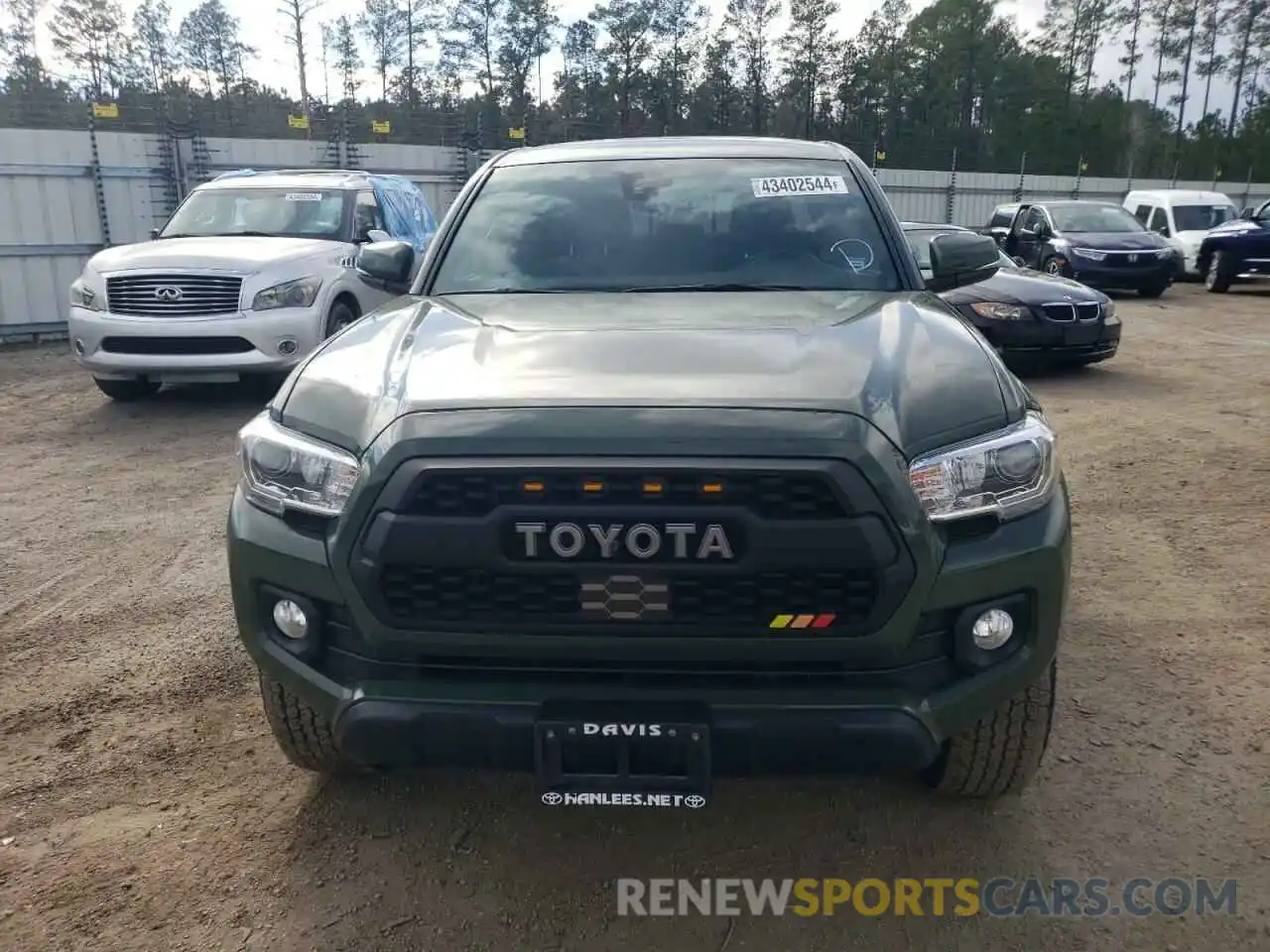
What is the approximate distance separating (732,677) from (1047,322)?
8.24 meters

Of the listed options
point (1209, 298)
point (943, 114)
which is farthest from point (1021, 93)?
point (1209, 298)

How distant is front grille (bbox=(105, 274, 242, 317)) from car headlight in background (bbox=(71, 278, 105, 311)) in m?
0.24

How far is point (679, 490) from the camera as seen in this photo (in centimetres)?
207

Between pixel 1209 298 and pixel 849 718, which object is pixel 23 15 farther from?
pixel 849 718

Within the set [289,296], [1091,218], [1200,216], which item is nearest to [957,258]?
[289,296]

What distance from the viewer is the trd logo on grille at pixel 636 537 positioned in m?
2.07

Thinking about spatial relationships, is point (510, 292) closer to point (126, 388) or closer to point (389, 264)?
point (389, 264)

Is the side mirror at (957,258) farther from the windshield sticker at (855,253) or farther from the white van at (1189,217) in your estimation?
the white van at (1189,217)

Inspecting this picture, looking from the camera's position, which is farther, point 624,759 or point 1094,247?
point 1094,247

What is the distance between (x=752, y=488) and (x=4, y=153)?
1425 cm

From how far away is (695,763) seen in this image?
6.95ft

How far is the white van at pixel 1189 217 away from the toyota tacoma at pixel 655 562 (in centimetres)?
2036

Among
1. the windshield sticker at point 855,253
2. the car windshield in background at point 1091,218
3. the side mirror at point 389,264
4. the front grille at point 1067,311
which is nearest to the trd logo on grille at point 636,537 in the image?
the windshield sticker at point 855,253

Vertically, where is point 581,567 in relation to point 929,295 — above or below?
below
